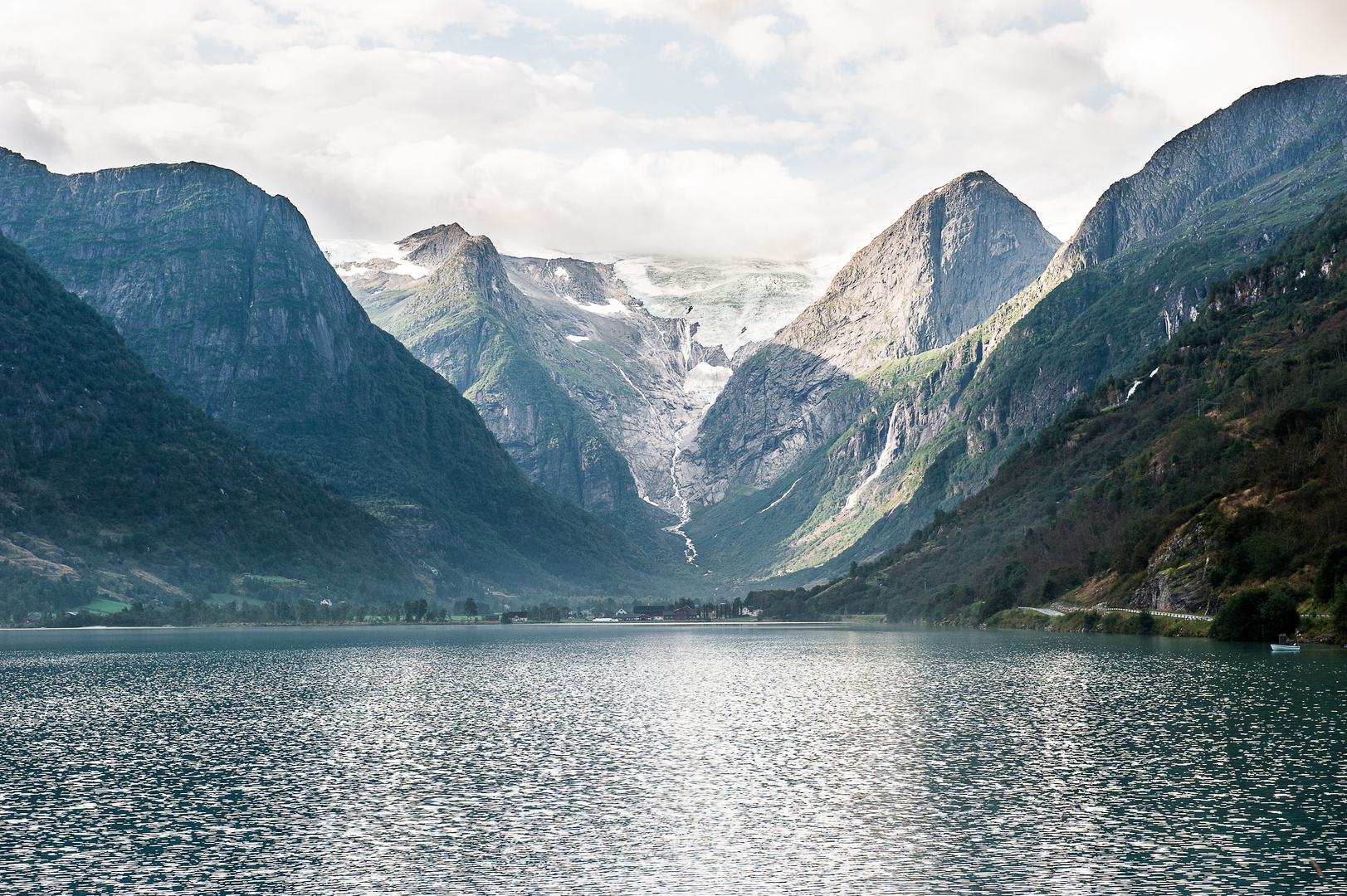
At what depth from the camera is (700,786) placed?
6212cm

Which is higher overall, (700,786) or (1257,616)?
(1257,616)

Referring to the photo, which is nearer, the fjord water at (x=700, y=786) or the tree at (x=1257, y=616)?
the fjord water at (x=700, y=786)

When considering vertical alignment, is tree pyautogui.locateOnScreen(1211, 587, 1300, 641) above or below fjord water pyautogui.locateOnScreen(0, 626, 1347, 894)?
above

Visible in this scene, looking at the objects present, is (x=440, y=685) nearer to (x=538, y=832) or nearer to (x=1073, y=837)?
(x=538, y=832)

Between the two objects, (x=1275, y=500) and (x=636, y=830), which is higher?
(x=1275, y=500)

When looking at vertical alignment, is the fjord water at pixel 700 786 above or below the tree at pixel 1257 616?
below

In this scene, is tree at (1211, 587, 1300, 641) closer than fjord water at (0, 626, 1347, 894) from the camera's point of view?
No

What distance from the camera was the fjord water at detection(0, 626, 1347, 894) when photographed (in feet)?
145

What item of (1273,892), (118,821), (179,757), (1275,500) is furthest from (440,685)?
(1275,500)

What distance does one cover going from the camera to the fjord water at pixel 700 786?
145 feet

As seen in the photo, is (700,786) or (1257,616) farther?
(1257,616)

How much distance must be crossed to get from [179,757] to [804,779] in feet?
133

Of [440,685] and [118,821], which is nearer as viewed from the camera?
[118,821]

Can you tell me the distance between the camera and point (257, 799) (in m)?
59.2
